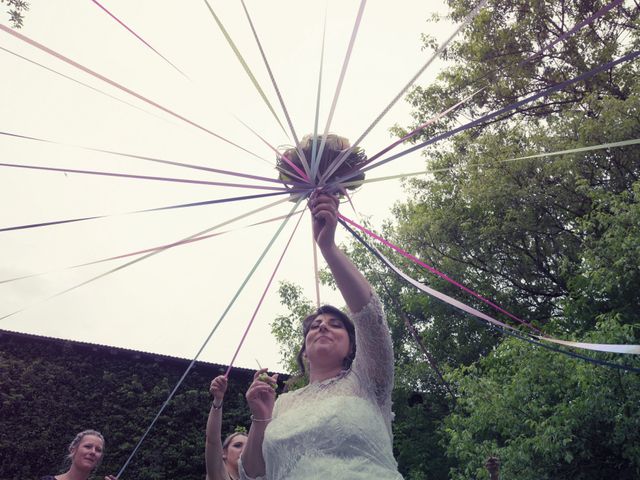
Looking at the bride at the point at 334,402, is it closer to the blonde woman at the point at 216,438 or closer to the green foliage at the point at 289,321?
the blonde woman at the point at 216,438

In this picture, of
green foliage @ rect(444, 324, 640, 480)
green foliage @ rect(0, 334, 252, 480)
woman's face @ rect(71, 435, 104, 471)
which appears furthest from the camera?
green foliage @ rect(0, 334, 252, 480)

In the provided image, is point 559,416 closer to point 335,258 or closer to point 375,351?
point 375,351

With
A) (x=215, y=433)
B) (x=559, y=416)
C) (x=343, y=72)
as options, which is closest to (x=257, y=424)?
(x=215, y=433)

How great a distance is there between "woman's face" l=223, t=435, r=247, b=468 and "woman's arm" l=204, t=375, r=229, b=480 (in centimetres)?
67

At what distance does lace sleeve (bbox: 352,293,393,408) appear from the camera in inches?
71.9

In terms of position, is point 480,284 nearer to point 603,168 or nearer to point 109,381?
point 603,168

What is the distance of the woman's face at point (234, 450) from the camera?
3.81m

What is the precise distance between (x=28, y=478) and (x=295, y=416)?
26.3ft

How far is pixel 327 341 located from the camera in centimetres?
200

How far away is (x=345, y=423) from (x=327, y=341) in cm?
38

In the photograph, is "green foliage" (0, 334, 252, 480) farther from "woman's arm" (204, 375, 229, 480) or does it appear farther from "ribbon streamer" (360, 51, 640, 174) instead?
"ribbon streamer" (360, 51, 640, 174)

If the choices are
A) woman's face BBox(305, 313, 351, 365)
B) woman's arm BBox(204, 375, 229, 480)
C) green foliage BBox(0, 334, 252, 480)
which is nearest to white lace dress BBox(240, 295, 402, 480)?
woman's face BBox(305, 313, 351, 365)

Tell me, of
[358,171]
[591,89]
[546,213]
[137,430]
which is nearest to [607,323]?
[546,213]

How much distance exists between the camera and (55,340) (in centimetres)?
927
